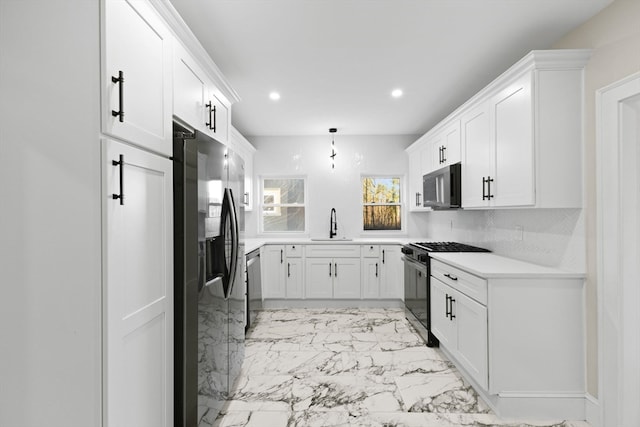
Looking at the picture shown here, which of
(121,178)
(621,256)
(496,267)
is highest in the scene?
(121,178)

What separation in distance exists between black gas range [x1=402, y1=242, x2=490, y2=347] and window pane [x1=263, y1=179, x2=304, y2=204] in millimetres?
2084

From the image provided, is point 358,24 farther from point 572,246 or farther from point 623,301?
point 623,301

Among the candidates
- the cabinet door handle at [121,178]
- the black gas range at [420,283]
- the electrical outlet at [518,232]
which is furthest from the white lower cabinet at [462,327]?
the cabinet door handle at [121,178]

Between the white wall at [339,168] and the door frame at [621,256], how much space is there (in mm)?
3384

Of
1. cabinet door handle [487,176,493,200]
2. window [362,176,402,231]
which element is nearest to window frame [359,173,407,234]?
window [362,176,402,231]

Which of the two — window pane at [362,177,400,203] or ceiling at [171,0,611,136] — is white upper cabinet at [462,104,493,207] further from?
window pane at [362,177,400,203]

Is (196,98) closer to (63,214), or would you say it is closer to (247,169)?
(63,214)

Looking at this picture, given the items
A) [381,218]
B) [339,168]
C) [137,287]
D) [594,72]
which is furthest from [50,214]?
[381,218]

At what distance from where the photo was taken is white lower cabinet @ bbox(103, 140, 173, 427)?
1.22 metres

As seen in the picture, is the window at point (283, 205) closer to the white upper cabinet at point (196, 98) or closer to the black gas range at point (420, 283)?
the black gas range at point (420, 283)

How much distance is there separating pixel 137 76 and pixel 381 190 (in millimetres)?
4412

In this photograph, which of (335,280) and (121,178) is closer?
(121,178)

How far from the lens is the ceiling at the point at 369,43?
203cm

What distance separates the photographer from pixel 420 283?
3.50 meters
